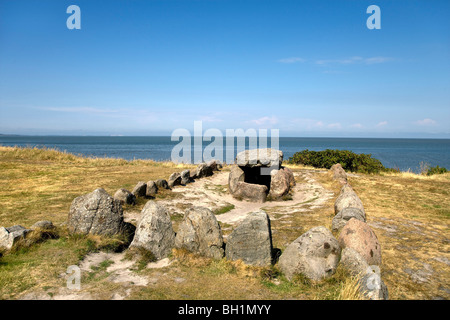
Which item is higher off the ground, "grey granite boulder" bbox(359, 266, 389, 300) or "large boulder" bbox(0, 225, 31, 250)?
"large boulder" bbox(0, 225, 31, 250)

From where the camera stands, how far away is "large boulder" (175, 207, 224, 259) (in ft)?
26.0

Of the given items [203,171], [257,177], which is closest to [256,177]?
[257,177]

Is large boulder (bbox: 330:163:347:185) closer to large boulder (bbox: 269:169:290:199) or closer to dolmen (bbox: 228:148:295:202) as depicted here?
dolmen (bbox: 228:148:295:202)

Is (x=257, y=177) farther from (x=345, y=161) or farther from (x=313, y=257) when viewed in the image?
(x=345, y=161)

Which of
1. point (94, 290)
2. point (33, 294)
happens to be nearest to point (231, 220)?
point (94, 290)

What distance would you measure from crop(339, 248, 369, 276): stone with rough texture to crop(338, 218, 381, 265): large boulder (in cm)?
67

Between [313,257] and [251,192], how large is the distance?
354 inches

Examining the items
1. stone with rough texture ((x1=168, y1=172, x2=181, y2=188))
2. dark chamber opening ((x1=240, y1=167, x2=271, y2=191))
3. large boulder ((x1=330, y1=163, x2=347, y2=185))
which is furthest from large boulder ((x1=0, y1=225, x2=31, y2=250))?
large boulder ((x1=330, y1=163, x2=347, y2=185))

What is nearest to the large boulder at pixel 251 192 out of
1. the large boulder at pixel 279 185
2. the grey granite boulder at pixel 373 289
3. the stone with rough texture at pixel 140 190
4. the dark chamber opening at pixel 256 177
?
the large boulder at pixel 279 185

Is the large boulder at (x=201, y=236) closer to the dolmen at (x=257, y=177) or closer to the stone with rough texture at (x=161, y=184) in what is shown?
the stone with rough texture at (x=161, y=184)

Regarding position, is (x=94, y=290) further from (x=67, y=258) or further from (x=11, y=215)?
(x=11, y=215)

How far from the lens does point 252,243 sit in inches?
299

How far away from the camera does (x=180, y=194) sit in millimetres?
15336

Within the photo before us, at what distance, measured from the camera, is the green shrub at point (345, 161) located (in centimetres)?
2703
